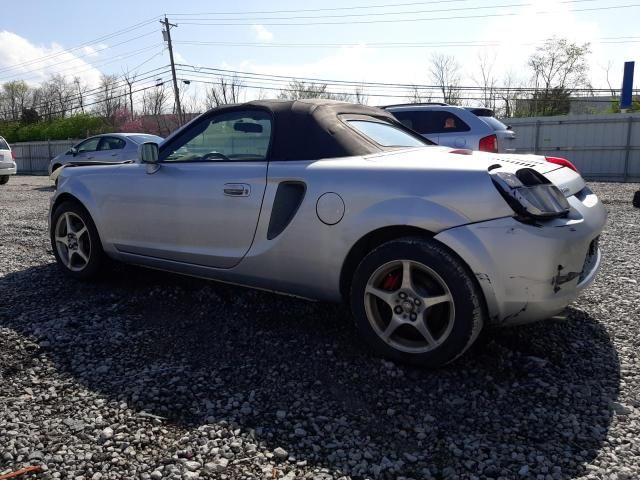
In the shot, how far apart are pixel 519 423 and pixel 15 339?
2906 millimetres

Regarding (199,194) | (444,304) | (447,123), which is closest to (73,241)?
(199,194)

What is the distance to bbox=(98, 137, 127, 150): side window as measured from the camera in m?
13.8

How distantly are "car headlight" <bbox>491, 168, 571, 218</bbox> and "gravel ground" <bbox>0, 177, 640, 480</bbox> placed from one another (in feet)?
2.79

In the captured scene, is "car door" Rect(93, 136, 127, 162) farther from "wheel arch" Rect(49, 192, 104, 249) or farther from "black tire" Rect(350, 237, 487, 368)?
"black tire" Rect(350, 237, 487, 368)

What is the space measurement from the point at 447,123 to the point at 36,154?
28705 millimetres

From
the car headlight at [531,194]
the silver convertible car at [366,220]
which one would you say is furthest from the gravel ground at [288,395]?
the car headlight at [531,194]

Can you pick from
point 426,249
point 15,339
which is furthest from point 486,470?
point 15,339

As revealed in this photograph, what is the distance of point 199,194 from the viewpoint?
361 centimetres

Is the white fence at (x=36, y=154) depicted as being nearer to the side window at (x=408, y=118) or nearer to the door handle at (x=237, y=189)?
the side window at (x=408, y=118)

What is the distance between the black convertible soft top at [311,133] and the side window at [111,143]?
1124 cm

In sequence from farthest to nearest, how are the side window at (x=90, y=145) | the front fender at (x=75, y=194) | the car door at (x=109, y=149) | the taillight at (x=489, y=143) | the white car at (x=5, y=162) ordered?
the white car at (x=5, y=162) → the side window at (x=90, y=145) → the car door at (x=109, y=149) → the taillight at (x=489, y=143) → the front fender at (x=75, y=194)

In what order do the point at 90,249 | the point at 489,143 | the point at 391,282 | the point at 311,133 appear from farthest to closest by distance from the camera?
the point at 489,143 → the point at 90,249 → the point at 311,133 → the point at 391,282

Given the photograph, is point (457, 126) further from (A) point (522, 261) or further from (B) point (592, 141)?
(B) point (592, 141)

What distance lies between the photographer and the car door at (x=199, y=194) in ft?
11.3
